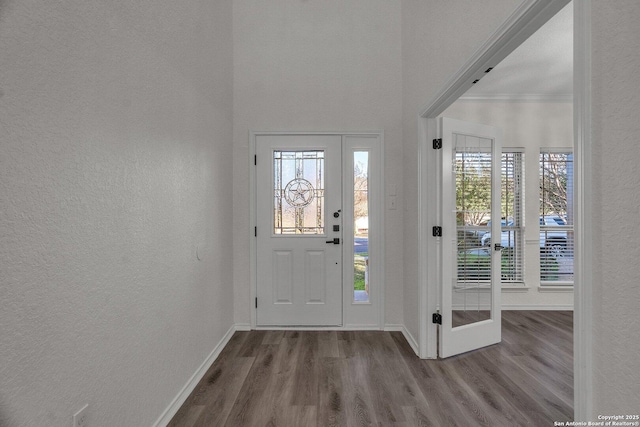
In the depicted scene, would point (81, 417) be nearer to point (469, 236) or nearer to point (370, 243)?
point (370, 243)

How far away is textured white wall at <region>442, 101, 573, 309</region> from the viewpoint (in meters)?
3.89

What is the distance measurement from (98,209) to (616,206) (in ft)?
6.00

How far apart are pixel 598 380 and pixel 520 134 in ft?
12.3

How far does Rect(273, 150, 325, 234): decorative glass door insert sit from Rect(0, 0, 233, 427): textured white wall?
111 cm

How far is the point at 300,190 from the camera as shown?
3283 mm

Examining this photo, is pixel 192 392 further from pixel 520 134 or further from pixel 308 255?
pixel 520 134

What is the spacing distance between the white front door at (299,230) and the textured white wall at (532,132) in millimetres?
2070

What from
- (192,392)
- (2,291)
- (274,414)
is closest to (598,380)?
(274,414)

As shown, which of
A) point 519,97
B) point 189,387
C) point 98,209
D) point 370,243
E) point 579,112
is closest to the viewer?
point 579,112

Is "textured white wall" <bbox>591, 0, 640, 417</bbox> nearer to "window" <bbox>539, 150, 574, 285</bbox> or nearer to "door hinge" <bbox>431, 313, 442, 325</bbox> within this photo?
"door hinge" <bbox>431, 313, 442, 325</bbox>

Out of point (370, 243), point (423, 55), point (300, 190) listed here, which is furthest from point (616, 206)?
point (300, 190)

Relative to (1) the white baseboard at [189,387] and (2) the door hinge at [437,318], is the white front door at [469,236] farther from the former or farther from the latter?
(1) the white baseboard at [189,387]

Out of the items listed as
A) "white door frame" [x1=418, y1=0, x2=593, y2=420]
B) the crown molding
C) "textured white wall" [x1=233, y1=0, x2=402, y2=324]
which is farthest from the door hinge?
the crown molding

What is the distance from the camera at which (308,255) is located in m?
3.29
